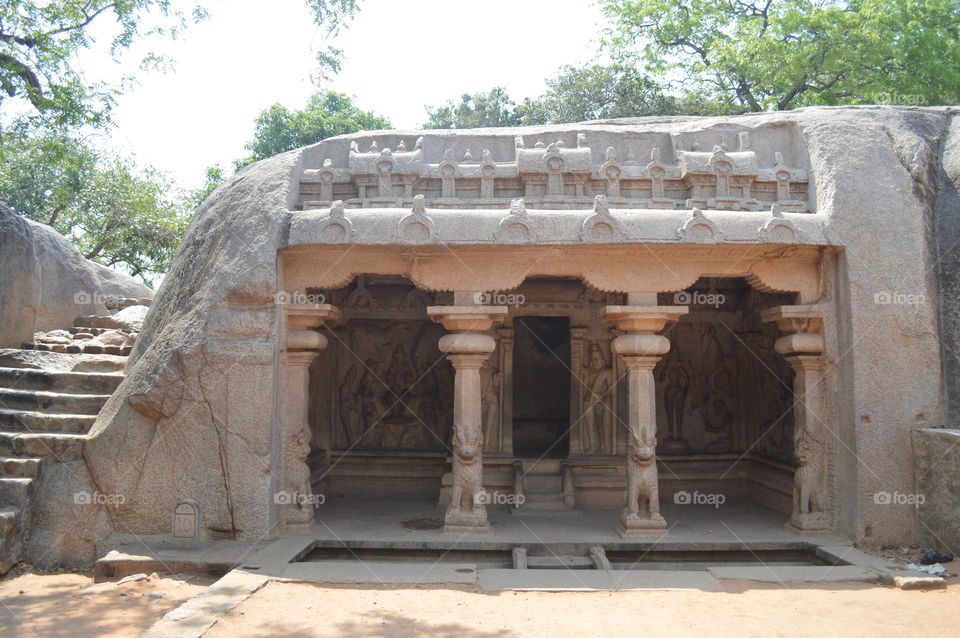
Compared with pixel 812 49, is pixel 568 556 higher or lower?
lower

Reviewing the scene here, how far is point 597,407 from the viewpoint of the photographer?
951 cm

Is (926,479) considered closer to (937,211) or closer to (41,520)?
(937,211)

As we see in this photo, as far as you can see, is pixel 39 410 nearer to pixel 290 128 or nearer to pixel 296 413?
pixel 296 413

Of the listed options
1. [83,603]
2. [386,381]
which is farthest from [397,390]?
[83,603]

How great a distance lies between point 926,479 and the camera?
668 cm

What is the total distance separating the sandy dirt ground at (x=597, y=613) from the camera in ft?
15.6

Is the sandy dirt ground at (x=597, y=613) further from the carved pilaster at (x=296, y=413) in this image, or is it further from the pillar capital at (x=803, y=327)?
the pillar capital at (x=803, y=327)

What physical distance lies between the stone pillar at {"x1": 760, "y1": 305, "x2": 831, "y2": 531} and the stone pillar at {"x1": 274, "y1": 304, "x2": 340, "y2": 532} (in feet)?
16.0

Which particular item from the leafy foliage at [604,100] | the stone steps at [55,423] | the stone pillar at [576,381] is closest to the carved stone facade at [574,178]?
the stone pillar at [576,381]

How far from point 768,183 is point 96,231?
19536mm

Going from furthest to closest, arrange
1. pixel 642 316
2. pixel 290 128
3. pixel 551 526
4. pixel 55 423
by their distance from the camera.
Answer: pixel 290 128
pixel 551 526
pixel 55 423
pixel 642 316

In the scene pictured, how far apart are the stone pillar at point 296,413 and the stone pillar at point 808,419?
489 centimetres

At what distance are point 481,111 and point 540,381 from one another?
17.0 metres

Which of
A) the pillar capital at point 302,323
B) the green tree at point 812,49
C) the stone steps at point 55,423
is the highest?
the green tree at point 812,49
